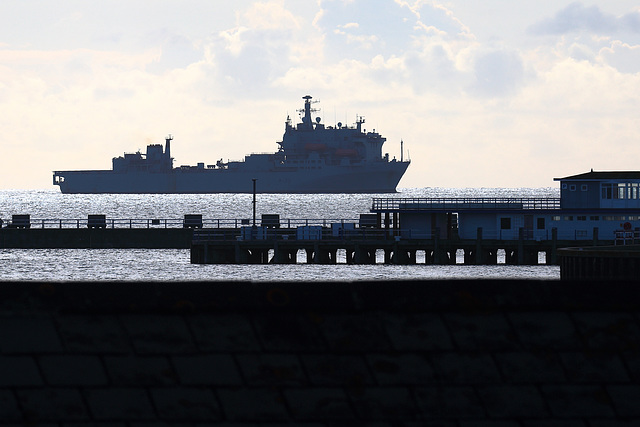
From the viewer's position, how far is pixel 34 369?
502 cm

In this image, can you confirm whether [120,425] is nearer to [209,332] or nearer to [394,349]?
[209,332]

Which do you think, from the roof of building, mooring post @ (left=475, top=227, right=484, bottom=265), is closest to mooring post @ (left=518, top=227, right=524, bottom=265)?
mooring post @ (left=475, top=227, right=484, bottom=265)

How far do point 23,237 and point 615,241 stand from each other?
39295 mm

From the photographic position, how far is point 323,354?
507cm

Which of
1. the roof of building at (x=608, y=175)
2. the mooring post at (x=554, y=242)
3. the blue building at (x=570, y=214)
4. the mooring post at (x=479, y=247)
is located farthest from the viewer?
the roof of building at (x=608, y=175)

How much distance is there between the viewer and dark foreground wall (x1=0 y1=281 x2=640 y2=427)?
16.4 feet

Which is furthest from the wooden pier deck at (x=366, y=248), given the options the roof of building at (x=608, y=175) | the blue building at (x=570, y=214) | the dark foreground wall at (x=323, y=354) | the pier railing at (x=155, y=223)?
the dark foreground wall at (x=323, y=354)

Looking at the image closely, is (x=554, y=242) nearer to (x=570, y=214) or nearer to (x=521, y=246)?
(x=521, y=246)

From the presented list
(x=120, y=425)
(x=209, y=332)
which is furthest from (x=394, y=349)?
(x=120, y=425)

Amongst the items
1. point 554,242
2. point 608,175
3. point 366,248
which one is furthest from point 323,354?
point 608,175

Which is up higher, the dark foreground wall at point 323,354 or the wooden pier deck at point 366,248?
the dark foreground wall at point 323,354

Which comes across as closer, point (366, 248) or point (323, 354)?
point (323, 354)

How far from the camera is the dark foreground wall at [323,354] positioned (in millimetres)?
5008

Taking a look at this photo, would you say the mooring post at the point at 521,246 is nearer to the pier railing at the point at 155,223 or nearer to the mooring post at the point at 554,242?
the mooring post at the point at 554,242
